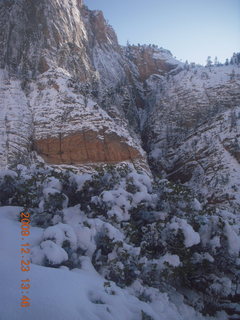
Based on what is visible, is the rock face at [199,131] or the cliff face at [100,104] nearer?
the cliff face at [100,104]

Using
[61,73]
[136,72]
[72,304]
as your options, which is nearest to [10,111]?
[61,73]

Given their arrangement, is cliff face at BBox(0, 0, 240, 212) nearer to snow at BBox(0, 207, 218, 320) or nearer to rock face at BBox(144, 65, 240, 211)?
rock face at BBox(144, 65, 240, 211)

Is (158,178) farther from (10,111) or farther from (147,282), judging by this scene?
(10,111)

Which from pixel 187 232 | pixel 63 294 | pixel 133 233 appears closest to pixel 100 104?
pixel 133 233

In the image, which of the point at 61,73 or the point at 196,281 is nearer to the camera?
the point at 196,281

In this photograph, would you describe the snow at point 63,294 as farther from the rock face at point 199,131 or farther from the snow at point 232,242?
the rock face at point 199,131

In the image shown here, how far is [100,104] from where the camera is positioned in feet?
146

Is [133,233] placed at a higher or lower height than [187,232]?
lower

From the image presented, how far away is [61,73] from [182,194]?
111 feet

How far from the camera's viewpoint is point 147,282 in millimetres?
8445

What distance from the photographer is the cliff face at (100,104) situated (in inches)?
1271
